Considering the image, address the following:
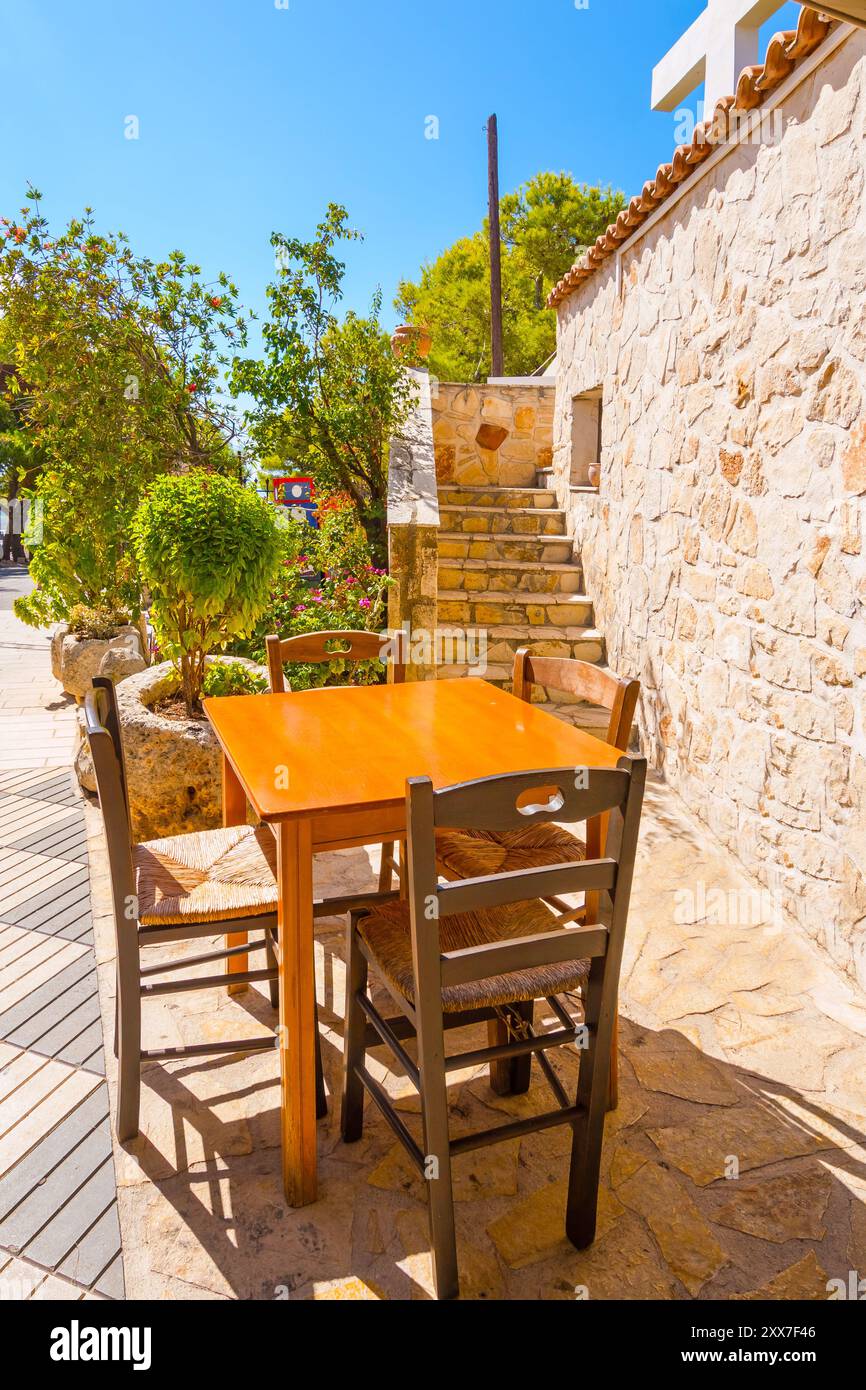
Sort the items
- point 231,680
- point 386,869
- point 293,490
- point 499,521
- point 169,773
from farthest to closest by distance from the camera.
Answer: point 293,490 → point 499,521 → point 231,680 → point 169,773 → point 386,869

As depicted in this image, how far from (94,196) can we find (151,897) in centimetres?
547

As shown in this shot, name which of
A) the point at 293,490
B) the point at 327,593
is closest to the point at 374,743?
the point at 327,593

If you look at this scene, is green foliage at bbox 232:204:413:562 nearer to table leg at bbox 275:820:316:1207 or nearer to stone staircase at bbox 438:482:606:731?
stone staircase at bbox 438:482:606:731

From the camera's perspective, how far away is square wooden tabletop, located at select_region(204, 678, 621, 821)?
5.60 ft

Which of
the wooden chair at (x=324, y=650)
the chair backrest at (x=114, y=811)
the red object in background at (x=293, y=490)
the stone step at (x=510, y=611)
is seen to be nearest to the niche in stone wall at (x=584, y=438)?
the stone step at (x=510, y=611)

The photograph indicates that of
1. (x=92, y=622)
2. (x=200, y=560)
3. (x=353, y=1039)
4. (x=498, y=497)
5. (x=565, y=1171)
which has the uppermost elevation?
(x=498, y=497)

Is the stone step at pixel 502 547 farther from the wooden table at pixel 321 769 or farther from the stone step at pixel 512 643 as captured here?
the wooden table at pixel 321 769

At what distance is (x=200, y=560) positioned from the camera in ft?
10.8

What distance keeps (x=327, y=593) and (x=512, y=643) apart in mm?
1288

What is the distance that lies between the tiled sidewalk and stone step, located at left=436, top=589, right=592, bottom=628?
2.54 m

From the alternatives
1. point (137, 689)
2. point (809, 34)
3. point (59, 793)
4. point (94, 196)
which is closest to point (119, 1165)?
point (137, 689)

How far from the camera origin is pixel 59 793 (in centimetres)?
423

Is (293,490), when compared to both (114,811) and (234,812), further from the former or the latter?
(114,811)

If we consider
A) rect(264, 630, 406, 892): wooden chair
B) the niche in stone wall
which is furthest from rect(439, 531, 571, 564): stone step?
rect(264, 630, 406, 892): wooden chair
